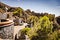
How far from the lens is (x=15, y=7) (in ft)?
128

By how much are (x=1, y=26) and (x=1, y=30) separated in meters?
0.24

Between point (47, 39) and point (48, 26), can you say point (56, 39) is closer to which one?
point (47, 39)

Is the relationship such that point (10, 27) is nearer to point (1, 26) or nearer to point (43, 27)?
point (1, 26)

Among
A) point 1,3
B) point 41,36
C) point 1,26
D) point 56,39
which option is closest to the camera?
point 1,26

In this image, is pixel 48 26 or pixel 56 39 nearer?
pixel 56 39

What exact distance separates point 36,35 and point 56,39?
2.30 m

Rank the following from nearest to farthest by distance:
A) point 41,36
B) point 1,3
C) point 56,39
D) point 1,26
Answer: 1. point 1,26
2. point 56,39
3. point 41,36
4. point 1,3

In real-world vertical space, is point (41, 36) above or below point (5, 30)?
below

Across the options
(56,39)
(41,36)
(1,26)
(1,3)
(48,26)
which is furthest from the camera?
(1,3)

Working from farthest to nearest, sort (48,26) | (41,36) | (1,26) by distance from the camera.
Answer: (48,26)
(41,36)
(1,26)

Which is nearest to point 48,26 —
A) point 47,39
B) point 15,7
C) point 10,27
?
point 47,39

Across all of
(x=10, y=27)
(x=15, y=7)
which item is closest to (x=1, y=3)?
(x=15, y=7)

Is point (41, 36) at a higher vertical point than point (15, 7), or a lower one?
lower

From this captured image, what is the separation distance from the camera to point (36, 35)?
1833cm
